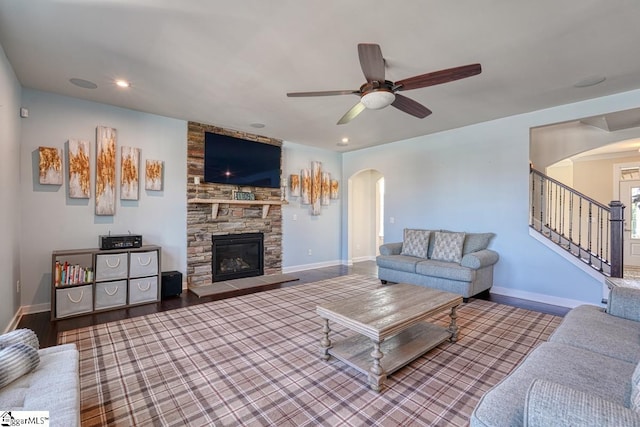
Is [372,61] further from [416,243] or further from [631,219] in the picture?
[631,219]

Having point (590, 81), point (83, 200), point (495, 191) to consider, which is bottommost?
point (83, 200)

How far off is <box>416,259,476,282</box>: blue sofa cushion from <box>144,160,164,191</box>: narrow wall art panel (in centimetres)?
417

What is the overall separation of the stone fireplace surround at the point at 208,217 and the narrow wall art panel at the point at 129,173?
745 millimetres

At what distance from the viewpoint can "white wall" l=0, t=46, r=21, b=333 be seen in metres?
2.66

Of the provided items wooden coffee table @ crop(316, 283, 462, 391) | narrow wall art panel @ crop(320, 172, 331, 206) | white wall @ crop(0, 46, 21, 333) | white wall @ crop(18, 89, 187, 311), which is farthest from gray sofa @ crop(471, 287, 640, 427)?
narrow wall art panel @ crop(320, 172, 331, 206)

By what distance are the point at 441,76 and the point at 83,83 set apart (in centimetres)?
387

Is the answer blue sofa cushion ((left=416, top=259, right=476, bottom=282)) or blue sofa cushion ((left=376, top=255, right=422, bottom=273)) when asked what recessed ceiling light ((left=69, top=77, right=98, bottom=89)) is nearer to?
blue sofa cushion ((left=376, top=255, right=422, bottom=273))

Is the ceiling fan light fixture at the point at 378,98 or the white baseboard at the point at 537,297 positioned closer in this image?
the ceiling fan light fixture at the point at 378,98

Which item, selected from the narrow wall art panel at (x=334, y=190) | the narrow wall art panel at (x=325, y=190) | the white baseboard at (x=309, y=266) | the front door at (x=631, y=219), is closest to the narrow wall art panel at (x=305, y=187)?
the narrow wall art panel at (x=325, y=190)

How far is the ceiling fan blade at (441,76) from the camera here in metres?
2.22

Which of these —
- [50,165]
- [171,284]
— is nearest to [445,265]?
[171,284]

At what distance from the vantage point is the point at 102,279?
362 centimetres

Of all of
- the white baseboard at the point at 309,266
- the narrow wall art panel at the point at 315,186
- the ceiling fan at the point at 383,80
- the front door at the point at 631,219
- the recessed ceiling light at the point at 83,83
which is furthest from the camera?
the narrow wall art panel at the point at 315,186

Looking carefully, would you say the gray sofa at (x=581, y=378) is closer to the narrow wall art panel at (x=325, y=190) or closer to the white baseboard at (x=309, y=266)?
the white baseboard at (x=309, y=266)
